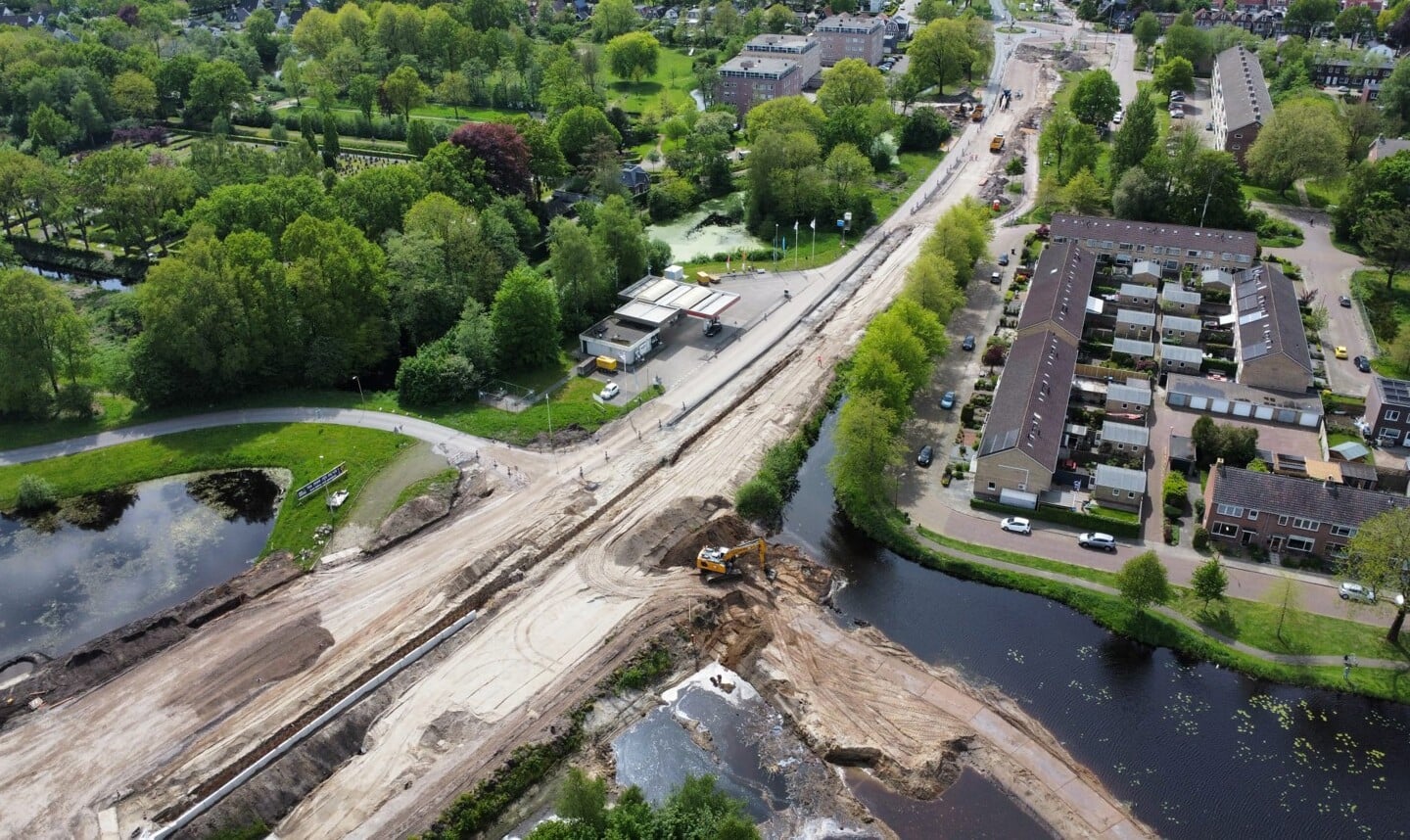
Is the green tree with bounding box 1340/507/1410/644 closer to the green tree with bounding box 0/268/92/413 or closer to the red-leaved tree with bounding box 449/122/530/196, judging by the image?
the red-leaved tree with bounding box 449/122/530/196

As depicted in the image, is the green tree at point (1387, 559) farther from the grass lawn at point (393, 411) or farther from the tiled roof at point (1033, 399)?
the grass lawn at point (393, 411)

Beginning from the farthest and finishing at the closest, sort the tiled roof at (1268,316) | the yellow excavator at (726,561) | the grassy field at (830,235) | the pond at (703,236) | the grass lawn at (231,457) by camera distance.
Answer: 1. the pond at (703,236)
2. the grassy field at (830,235)
3. the tiled roof at (1268,316)
4. the grass lawn at (231,457)
5. the yellow excavator at (726,561)

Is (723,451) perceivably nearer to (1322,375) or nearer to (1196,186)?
(1322,375)

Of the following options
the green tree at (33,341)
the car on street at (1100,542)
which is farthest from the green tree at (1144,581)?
the green tree at (33,341)

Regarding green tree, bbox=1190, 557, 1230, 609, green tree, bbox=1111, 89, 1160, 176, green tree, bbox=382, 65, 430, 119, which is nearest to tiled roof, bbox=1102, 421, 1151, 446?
green tree, bbox=1190, 557, 1230, 609

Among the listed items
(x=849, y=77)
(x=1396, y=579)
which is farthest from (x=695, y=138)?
(x=1396, y=579)

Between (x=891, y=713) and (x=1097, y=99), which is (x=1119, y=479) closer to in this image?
(x=891, y=713)
